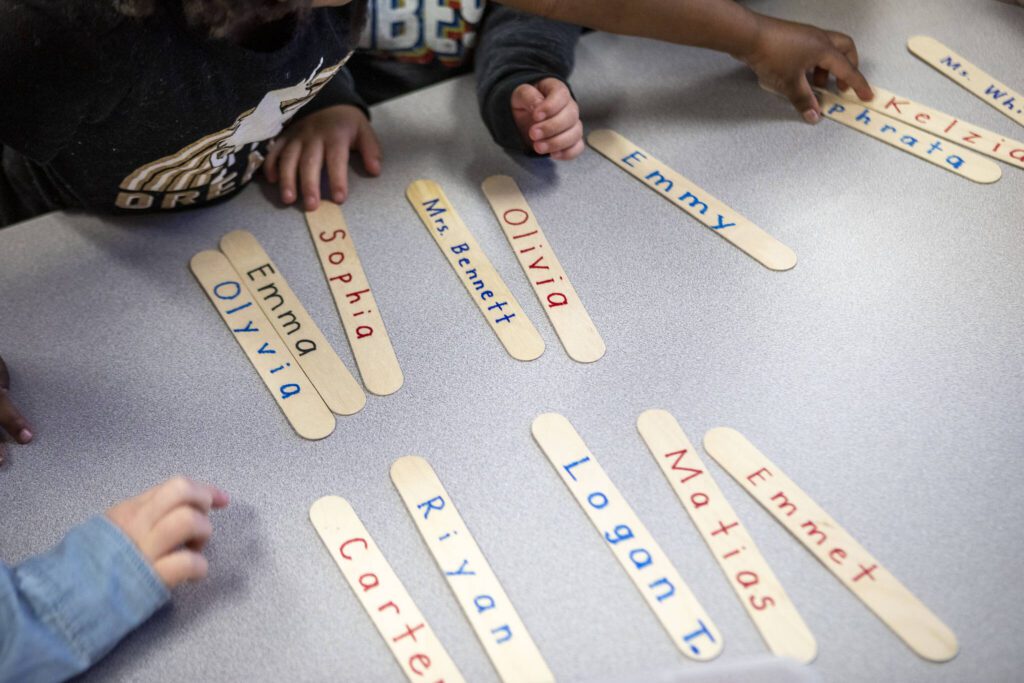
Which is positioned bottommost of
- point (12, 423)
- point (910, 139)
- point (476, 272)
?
point (12, 423)

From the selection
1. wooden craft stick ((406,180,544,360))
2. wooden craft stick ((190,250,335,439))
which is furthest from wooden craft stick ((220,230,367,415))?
wooden craft stick ((406,180,544,360))

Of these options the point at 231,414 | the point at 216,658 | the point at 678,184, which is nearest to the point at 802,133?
the point at 678,184

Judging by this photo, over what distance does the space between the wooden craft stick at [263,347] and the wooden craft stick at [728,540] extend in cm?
25

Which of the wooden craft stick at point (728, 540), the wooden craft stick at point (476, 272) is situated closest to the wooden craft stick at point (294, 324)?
the wooden craft stick at point (476, 272)

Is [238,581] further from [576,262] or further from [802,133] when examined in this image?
[802,133]

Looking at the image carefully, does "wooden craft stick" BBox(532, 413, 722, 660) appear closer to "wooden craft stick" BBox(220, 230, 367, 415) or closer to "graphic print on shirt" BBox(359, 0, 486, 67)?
"wooden craft stick" BBox(220, 230, 367, 415)

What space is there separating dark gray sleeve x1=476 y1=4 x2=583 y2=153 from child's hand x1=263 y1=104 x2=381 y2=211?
12 cm

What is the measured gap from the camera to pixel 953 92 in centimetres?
94

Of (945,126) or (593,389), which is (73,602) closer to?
(593,389)

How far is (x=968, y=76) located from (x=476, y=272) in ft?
1.83

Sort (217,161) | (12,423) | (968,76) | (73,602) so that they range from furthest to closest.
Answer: (968,76) < (217,161) < (12,423) < (73,602)

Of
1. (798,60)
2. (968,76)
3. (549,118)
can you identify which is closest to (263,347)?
(549,118)

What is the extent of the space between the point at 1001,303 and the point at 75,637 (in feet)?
2.36

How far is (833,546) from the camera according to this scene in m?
0.62
